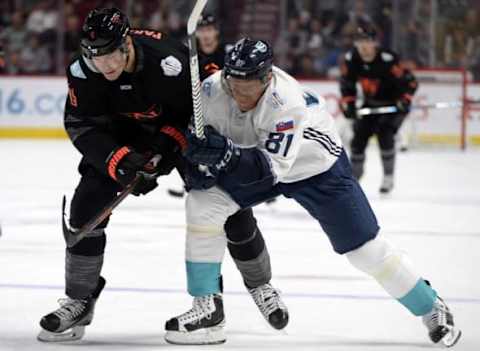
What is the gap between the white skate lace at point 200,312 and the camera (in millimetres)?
3250

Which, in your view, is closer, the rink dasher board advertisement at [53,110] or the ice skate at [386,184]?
the ice skate at [386,184]

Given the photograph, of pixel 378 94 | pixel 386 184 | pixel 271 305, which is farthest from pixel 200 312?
pixel 378 94

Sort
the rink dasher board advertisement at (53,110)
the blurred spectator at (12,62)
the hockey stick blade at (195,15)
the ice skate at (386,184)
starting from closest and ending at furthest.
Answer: the hockey stick blade at (195,15), the ice skate at (386,184), the rink dasher board advertisement at (53,110), the blurred spectator at (12,62)

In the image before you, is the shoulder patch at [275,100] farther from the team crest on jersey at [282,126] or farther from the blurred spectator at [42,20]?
the blurred spectator at [42,20]

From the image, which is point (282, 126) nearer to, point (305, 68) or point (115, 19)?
point (115, 19)

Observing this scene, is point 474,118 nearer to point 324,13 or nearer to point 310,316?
point 324,13

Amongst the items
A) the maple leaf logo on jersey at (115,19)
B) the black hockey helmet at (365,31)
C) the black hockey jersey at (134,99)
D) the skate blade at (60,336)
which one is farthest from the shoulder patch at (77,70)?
the black hockey helmet at (365,31)

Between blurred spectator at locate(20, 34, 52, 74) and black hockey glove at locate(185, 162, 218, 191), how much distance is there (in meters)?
8.12

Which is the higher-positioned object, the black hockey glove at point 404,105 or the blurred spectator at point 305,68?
the black hockey glove at point 404,105

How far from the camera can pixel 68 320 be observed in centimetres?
330

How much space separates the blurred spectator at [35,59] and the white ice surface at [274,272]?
3.46 metres

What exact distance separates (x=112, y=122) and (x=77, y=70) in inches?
8.5

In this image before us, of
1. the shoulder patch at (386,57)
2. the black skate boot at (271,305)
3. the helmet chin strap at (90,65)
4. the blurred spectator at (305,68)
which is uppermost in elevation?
the helmet chin strap at (90,65)

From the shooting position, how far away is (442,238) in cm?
545
